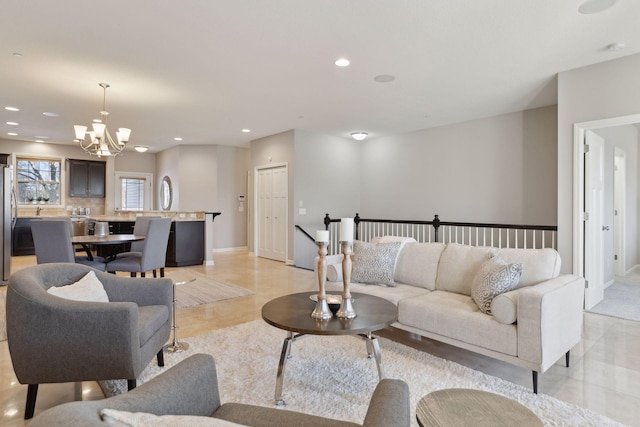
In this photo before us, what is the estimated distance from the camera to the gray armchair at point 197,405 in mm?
772

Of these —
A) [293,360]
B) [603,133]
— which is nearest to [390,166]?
[603,133]

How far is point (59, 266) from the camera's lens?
2.29 m

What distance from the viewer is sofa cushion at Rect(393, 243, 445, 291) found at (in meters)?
3.24

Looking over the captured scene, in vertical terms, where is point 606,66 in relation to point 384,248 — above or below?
above

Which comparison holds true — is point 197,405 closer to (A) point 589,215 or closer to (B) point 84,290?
(B) point 84,290

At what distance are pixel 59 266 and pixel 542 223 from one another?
6.15 m

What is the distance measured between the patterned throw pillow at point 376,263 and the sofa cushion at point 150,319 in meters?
1.65

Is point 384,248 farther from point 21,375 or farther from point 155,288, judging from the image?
point 21,375

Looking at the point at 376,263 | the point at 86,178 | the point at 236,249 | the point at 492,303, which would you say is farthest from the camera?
the point at 236,249

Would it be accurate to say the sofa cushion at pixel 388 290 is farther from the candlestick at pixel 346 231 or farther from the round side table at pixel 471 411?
the round side table at pixel 471 411

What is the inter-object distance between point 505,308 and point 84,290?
8.44ft

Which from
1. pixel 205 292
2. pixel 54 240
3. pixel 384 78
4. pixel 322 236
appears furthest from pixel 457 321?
pixel 54 240

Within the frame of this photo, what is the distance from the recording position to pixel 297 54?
12.1 ft

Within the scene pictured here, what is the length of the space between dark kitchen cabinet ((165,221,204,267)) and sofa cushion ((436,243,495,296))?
5156 millimetres
